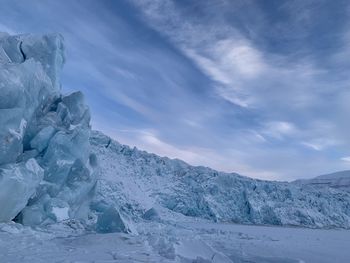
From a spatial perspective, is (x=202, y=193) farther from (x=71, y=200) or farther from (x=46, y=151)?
(x=46, y=151)

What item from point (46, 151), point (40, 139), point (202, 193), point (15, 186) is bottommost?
point (15, 186)

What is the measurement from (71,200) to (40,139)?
2930mm

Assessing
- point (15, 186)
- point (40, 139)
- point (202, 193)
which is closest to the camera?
point (15, 186)

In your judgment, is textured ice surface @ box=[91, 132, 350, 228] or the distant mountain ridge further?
the distant mountain ridge

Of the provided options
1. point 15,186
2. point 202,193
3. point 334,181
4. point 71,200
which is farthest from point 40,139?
point 334,181

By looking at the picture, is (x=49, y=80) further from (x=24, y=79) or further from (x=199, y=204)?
(x=199, y=204)

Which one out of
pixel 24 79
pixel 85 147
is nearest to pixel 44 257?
pixel 24 79

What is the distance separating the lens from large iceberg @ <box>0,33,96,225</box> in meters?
12.7

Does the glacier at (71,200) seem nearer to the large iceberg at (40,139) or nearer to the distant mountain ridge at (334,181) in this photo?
the large iceberg at (40,139)

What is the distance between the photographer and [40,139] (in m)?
15.8

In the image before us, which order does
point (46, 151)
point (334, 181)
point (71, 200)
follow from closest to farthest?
1. point (46, 151)
2. point (71, 200)
3. point (334, 181)

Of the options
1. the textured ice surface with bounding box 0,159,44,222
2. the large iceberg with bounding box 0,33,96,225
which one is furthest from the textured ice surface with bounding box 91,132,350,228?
the textured ice surface with bounding box 0,159,44,222

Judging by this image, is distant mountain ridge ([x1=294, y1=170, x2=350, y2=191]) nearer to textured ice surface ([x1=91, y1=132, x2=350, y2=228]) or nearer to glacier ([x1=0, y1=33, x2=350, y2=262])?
textured ice surface ([x1=91, y1=132, x2=350, y2=228])

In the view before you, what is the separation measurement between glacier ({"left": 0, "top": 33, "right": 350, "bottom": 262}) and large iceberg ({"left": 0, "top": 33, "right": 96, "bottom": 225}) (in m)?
0.04
